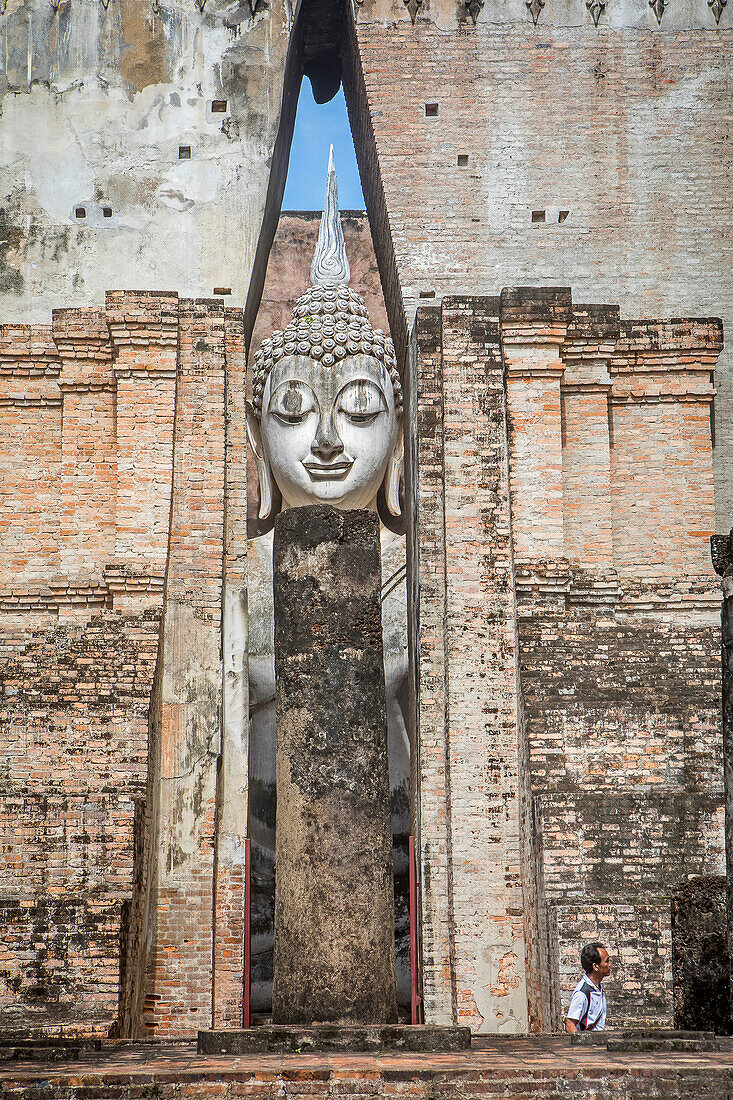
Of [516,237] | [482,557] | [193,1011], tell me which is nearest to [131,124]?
[516,237]

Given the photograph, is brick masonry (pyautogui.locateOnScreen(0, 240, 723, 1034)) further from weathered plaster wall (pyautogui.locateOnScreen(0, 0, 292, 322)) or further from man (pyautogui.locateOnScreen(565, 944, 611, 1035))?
weathered plaster wall (pyautogui.locateOnScreen(0, 0, 292, 322))

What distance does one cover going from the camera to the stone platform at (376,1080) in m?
4.54

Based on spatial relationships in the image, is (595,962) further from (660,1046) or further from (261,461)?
(261,461)

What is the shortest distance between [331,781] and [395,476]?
4.65 meters

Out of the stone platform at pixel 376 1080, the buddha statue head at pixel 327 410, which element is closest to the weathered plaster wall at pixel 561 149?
the buddha statue head at pixel 327 410

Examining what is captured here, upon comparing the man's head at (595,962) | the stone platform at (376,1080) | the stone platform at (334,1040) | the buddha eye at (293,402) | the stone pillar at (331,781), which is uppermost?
the buddha eye at (293,402)

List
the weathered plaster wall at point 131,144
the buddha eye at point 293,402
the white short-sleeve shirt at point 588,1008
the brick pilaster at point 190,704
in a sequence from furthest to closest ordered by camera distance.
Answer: the weathered plaster wall at point 131,144
the buddha eye at point 293,402
the brick pilaster at point 190,704
the white short-sleeve shirt at point 588,1008

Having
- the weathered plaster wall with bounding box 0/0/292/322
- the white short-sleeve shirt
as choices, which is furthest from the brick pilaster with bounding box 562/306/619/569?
the white short-sleeve shirt

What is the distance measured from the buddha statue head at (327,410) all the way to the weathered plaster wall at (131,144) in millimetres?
1428

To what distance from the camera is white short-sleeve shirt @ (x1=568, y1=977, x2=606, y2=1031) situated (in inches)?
243

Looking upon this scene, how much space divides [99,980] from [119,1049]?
4.14 feet

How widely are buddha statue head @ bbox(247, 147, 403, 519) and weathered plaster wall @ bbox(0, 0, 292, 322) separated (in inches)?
56.2

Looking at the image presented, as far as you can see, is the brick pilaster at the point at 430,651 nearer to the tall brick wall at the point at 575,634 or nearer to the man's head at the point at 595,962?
the tall brick wall at the point at 575,634

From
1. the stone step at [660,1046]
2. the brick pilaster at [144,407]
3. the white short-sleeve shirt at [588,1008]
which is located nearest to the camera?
the stone step at [660,1046]
